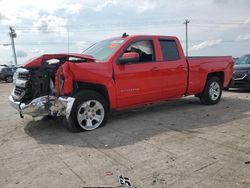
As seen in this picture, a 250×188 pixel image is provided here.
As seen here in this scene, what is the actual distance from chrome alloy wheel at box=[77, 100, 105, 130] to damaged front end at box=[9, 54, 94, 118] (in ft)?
0.96

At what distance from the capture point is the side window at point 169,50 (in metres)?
6.72

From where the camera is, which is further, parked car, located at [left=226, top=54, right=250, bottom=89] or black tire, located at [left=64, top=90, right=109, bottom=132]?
parked car, located at [left=226, top=54, right=250, bottom=89]

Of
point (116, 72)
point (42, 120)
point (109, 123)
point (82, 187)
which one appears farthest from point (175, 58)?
point (82, 187)

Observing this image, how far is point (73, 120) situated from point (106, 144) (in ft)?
3.17

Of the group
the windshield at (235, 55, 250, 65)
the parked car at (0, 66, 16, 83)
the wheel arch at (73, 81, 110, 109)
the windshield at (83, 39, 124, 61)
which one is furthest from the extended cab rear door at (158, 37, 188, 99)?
the parked car at (0, 66, 16, 83)

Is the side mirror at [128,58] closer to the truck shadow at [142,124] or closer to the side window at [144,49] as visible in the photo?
the side window at [144,49]

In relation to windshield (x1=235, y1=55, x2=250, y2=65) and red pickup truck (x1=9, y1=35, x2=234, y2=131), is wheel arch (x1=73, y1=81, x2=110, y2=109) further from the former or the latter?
windshield (x1=235, y1=55, x2=250, y2=65)

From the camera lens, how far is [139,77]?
240 inches

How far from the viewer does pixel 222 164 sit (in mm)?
3721

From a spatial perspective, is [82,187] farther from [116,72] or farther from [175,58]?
[175,58]

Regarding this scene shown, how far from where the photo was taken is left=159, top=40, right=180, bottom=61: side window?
22.0 ft

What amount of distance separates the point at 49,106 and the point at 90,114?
801 mm

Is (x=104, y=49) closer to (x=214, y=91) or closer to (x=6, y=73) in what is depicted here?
(x=214, y=91)

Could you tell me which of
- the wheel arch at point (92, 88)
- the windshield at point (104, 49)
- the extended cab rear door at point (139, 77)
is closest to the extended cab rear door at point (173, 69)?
the extended cab rear door at point (139, 77)
